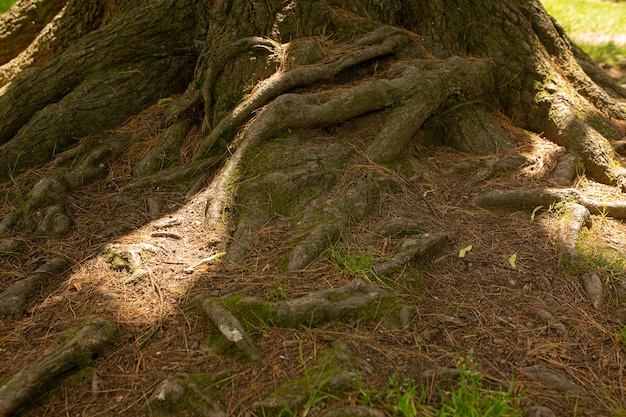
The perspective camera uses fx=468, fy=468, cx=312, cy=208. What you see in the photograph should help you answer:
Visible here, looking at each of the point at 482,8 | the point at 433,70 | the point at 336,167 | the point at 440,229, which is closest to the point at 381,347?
the point at 440,229

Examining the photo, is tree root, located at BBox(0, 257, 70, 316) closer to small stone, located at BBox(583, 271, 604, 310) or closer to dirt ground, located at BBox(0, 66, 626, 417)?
dirt ground, located at BBox(0, 66, 626, 417)

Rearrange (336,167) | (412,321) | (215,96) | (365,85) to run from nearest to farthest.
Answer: (412,321) < (336,167) < (365,85) < (215,96)

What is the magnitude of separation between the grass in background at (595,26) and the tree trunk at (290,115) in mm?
4042

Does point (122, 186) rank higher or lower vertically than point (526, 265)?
higher

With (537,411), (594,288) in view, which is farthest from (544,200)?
(537,411)

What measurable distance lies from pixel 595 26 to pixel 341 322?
9.90 meters

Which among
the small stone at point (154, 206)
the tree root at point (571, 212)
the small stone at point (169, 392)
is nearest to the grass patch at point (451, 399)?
the small stone at point (169, 392)

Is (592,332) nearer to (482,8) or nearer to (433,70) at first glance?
(433,70)

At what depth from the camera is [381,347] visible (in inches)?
88.2

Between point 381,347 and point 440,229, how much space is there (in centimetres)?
106

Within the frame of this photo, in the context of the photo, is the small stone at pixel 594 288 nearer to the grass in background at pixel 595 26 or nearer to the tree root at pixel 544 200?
the tree root at pixel 544 200

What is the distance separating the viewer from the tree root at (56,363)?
203 centimetres

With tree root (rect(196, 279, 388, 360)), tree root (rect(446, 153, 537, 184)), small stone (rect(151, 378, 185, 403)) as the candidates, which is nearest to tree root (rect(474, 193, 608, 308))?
tree root (rect(446, 153, 537, 184))

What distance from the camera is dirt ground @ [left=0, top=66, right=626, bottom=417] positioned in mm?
2133
